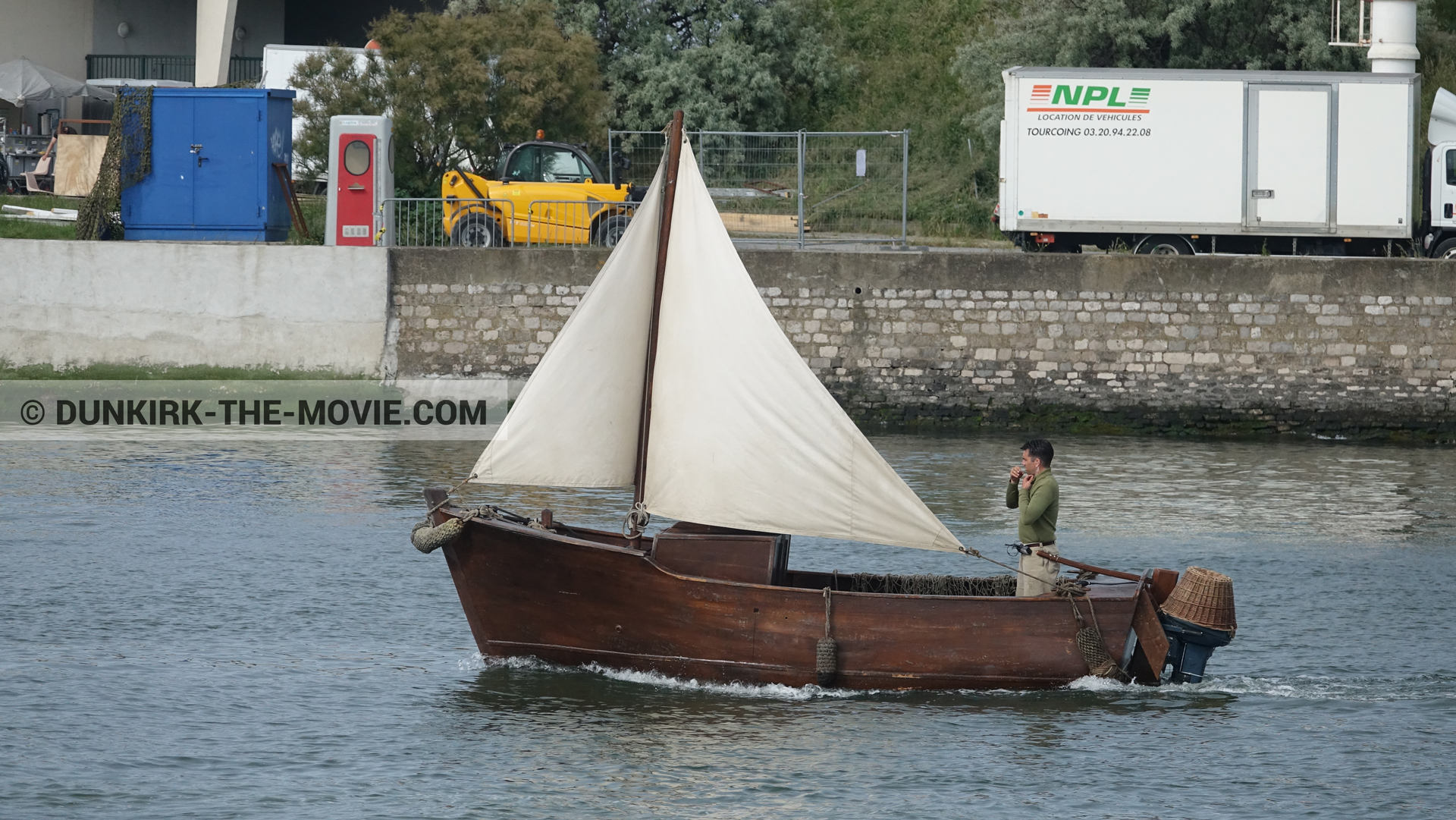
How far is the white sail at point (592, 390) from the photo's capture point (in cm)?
1220

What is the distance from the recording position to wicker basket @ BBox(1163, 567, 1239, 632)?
11.6m

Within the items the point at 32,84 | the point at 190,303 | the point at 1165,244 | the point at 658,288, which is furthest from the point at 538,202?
the point at 32,84

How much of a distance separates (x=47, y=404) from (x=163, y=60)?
26177mm

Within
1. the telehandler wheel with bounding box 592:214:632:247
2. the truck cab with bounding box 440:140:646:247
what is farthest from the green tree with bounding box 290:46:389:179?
the telehandler wheel with bounding box 592:214:632:247

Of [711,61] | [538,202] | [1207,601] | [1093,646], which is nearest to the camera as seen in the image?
[1207,601]

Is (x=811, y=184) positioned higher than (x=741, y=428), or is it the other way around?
(x=811, y=184)

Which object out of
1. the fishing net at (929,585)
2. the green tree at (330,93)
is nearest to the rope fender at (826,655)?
the fishing net at (929,585)

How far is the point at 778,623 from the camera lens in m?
11.8

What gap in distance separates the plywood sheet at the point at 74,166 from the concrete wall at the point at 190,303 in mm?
11131

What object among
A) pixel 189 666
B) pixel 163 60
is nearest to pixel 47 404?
pixel 189 666

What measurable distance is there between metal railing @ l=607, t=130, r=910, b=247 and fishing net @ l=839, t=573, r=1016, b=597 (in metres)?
14.9

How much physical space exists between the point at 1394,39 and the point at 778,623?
73.7 ft

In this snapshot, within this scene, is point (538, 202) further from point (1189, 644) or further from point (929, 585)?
point (1189, 644)

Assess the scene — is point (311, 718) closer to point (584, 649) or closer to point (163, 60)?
point (584, 649)
